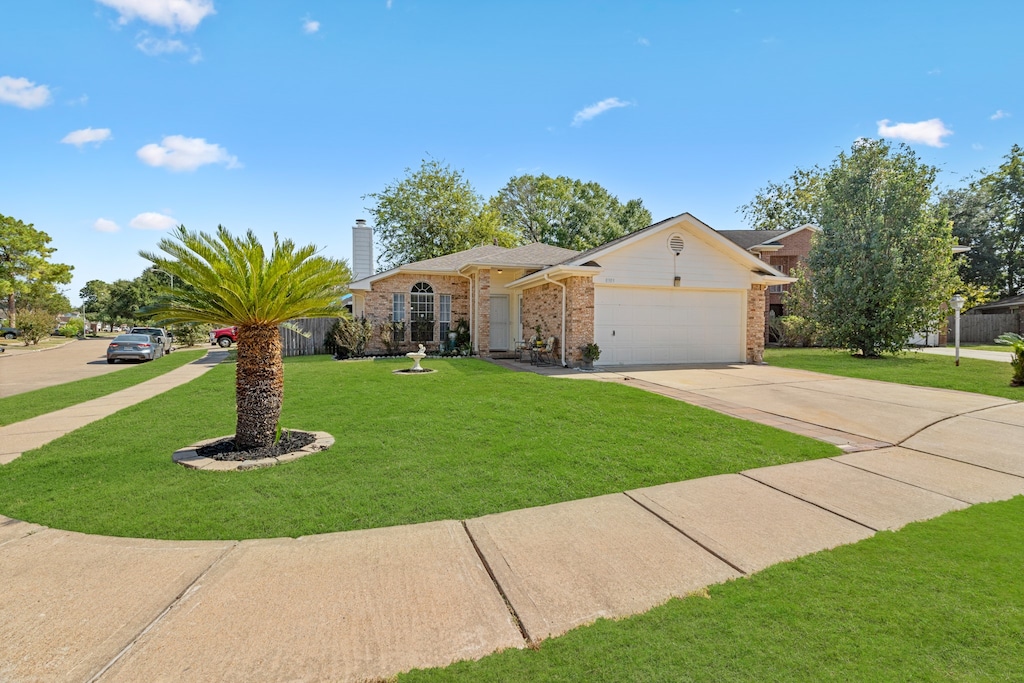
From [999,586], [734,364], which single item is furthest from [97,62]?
[734,364]

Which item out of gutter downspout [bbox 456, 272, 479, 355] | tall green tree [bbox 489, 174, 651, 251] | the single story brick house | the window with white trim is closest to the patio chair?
the single story brick house

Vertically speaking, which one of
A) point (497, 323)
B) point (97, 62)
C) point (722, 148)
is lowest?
point (497, 323)

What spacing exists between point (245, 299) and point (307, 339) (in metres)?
15.2

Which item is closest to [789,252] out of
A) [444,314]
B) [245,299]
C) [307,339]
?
[444,314]

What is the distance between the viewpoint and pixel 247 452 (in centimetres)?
559

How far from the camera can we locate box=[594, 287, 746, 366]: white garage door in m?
13.9

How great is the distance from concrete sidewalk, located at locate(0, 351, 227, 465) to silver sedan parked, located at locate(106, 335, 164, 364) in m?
10.9

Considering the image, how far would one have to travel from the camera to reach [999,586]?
2.76m

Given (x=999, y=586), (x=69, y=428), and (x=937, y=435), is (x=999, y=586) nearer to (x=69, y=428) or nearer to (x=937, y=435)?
(x=937, y=435)

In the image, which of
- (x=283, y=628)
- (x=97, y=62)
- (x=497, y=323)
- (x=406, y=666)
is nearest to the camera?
(x=406, y=666)

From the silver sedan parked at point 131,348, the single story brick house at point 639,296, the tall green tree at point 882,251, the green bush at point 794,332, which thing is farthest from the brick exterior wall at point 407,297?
the green bush at point 794,332

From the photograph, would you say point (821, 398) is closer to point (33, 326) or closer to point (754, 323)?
point (754, 323)

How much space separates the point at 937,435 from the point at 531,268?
1233cm

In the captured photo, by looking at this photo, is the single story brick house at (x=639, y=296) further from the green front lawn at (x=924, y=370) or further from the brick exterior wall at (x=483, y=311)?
the green front lawn at (x=924, y=370)
